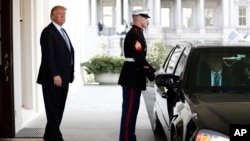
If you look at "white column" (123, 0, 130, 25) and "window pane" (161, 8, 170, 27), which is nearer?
"white column" (123, 0, 130, 25)

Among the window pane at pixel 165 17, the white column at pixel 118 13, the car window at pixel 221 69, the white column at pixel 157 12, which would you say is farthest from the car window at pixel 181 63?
the window pane at pixel 165 17

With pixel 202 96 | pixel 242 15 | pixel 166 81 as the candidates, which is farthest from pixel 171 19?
pixel 202 96

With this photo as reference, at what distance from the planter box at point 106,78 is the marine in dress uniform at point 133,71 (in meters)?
11.7

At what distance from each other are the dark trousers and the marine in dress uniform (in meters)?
0.80

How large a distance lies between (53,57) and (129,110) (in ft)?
3.82

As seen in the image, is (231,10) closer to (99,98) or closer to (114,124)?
(99,98)

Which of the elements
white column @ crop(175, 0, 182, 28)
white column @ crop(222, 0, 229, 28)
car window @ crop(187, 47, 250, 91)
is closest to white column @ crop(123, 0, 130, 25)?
white column @ crop(175, 0, 182, 28)

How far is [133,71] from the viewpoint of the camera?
568cm

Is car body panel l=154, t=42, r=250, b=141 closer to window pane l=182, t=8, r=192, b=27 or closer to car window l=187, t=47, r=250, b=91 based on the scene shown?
car window l=187, t=47, r=250, b=91

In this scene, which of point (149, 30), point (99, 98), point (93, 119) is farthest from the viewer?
point (149, 30)

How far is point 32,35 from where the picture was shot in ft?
29.2

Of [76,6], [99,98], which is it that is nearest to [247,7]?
[76,6]

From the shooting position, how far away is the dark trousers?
575 centimetres

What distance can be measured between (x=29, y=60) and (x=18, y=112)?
1956 millimetres
